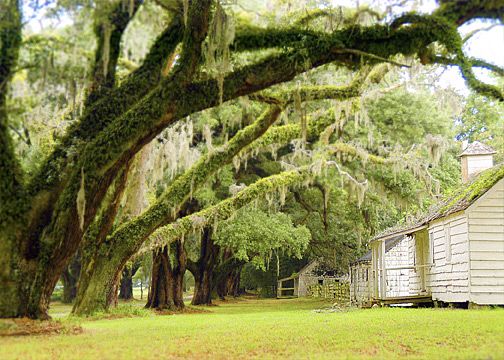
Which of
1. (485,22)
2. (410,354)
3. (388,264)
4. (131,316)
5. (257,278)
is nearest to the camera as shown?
(410,354)

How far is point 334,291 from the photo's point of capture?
34906 mm

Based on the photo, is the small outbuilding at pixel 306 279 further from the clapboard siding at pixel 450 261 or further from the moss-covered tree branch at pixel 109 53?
the moss-covered tree branch at pixel 109 53

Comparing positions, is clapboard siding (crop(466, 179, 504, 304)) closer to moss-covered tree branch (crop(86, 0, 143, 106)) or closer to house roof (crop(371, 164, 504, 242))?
house roof (crop(371, 164, 504, 242))

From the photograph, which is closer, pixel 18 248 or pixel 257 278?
pixel 18 248

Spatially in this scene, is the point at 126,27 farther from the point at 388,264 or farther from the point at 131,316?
the point at 388,264

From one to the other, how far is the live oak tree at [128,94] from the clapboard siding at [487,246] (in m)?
7.56

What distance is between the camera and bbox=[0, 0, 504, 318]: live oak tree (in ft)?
30.2

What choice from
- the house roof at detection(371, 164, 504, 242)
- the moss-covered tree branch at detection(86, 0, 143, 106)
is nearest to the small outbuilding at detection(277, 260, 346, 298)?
the house roof at detection(371, 164, 504, 242)

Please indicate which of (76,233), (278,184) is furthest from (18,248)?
(278,184)

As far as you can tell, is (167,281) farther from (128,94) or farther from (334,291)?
(334,291)

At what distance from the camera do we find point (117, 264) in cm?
1620

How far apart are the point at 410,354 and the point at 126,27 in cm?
819

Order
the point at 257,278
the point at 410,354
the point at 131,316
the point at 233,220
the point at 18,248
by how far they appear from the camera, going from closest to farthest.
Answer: the point at 410,354 < the point at 18,248 < the point at 131,316 < the point at 233,220 < the point at 257,278

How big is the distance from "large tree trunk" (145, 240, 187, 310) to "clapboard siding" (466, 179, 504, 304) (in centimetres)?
1130
